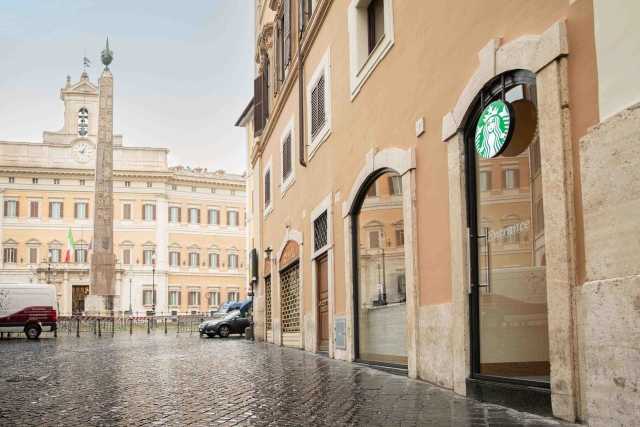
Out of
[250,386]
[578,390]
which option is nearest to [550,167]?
[578,390]

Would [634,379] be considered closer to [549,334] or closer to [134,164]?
[549,334]

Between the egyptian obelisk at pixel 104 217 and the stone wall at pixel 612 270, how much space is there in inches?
1635

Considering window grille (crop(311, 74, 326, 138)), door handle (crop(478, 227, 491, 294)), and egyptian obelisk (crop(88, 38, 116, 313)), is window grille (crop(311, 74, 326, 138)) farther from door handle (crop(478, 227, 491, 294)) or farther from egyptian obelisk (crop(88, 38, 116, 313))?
egyptian obelisk (crop(88, 38, 116, 313))

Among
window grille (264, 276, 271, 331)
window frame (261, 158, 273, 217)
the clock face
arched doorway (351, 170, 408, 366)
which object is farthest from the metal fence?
the clock face

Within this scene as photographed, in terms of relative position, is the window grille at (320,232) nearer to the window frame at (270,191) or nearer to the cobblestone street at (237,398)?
the cobblestone street at (237,398)

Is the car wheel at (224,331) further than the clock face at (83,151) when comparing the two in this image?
No

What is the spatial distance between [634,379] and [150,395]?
5337mm

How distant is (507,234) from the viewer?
6.93 m

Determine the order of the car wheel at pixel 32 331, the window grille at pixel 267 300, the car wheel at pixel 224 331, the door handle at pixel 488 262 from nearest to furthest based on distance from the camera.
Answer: the door handle at pixel 488 262, the window grille at pixel 267 300, the car wheel at pixel 32 331, the car wheel at pixel 224 331

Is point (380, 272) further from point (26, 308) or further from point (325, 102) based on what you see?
point (26, 308)

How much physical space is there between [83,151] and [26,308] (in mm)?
45681

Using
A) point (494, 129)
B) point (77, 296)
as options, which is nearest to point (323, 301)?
point (494, 129)

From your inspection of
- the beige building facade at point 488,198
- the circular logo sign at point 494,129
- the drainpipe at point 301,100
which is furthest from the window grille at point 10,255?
the circular logo sign at point 494,129

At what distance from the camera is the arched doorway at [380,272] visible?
1012cm
